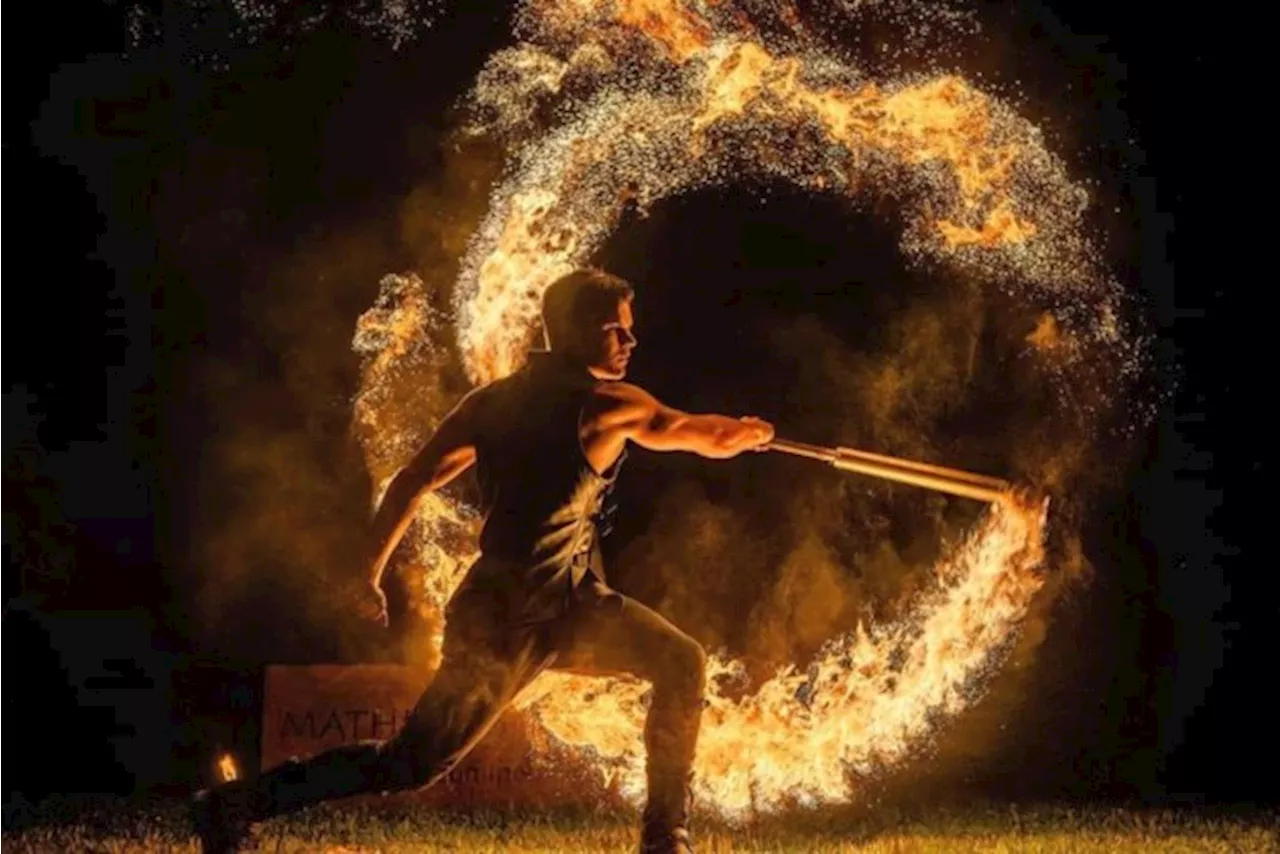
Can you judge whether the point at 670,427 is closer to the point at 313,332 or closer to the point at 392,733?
the point at 392,733

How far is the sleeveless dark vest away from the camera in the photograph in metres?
8.24

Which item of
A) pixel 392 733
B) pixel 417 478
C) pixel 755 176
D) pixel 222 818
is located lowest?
pixel 392 733

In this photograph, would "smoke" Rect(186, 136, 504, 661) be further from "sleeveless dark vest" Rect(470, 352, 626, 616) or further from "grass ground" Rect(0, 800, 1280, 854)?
"sleeveless dark vest" Rect(470, 352, 626, 616)

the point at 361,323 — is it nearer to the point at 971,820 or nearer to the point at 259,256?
the point at 259,256

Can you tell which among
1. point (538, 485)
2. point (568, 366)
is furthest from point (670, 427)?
point (538, 485)

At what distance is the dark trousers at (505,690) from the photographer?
25.4ft

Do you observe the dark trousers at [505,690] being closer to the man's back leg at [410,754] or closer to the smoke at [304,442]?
the man's back leg at [410,754]

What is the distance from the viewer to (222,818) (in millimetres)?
7781

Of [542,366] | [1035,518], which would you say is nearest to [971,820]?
[1035,518]

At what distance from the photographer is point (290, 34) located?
10875mm

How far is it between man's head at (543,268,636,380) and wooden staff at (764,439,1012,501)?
884 mm

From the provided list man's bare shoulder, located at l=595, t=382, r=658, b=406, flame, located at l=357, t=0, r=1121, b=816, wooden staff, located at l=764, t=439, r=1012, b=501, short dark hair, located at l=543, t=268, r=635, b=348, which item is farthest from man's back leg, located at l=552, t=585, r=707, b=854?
flame, located at l=357, t=0, r=1121, b=816

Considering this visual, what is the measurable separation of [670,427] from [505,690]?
1.45 m

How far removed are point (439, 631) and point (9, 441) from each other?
3.27m
